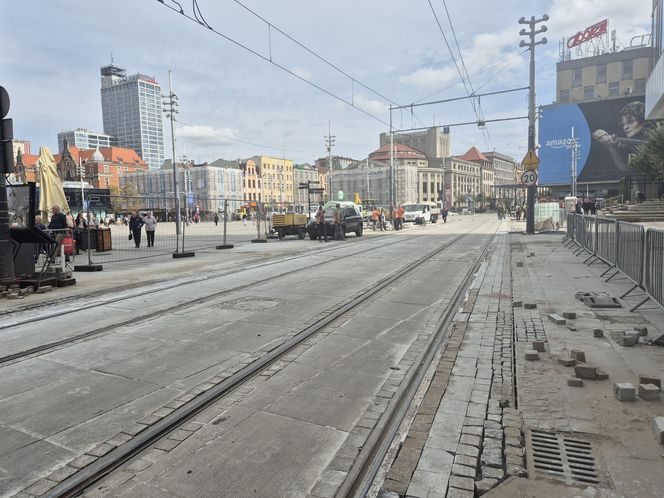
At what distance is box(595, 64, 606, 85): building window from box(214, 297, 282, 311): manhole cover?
9637 centimetres

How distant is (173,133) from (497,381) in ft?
127

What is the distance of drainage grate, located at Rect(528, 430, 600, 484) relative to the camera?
9.61ft

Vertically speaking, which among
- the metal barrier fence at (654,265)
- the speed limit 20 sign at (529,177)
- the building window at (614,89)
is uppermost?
the building window at (614,89)

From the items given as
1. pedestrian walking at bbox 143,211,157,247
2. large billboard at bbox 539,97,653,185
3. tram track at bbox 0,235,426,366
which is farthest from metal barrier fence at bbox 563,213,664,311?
large billboard at bbox 539,97,653,185

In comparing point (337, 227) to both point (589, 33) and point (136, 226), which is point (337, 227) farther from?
point (589, 33)

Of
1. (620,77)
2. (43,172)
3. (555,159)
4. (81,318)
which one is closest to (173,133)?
(43,172)

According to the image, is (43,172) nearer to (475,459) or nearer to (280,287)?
(280,287)

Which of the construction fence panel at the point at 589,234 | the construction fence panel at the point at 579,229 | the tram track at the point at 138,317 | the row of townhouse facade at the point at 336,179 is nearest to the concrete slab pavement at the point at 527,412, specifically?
the tram track at the point at 138,317

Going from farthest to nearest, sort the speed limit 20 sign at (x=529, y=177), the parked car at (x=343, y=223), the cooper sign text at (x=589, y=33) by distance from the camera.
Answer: the cooper sign text at (x=589, y=33) < the parked car at (x=343, y=223) < the speed limit 20 sign at (x=529, y=177)

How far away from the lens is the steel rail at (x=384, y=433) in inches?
115

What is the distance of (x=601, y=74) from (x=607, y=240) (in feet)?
298

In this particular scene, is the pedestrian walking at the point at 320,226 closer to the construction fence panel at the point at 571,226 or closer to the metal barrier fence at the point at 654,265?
the construction fence panel at the point at 571,226

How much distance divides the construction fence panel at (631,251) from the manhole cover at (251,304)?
596 cm

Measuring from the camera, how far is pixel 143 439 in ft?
11.4
